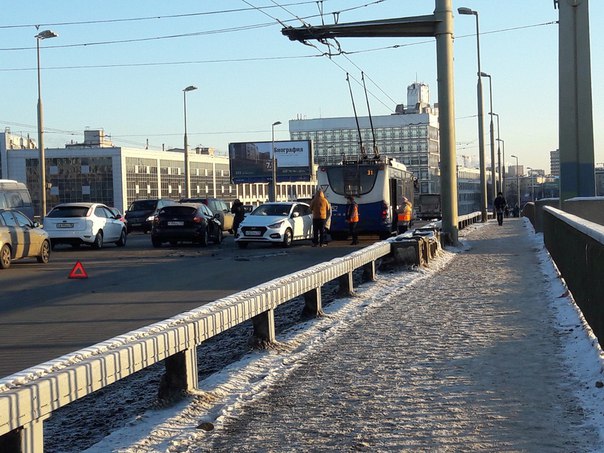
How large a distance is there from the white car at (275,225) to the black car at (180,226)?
1.75 m

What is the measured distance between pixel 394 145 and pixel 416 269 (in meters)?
95.1

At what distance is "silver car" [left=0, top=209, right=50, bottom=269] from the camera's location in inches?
773

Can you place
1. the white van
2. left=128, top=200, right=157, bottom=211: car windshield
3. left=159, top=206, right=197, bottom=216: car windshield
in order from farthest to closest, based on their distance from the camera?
left=128, top=200, right=157, bottom=211: car windshield
the white van
left=159, top=206, right=197, bottom=216: car windshield

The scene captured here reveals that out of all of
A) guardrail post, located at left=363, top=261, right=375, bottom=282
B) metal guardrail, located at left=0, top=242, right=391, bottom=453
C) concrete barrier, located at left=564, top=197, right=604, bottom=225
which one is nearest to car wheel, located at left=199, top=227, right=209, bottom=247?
concrete barrier, located at left=564, top=197, right=604, bottom=225

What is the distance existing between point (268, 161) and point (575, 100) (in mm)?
70810

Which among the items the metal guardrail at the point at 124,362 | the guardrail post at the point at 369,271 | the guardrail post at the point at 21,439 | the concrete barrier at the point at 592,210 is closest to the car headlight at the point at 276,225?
the concrete barrier at the point at 592,210

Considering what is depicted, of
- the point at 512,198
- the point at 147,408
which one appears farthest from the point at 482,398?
the point at 512,198

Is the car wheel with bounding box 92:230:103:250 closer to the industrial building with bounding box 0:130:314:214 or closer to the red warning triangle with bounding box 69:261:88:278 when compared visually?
the red warning triangle with bounding box 69:261:88:278

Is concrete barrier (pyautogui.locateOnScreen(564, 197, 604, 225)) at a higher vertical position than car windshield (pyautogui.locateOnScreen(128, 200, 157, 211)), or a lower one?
lower

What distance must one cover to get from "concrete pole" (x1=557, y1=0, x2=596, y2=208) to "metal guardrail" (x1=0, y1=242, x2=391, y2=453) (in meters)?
17.2

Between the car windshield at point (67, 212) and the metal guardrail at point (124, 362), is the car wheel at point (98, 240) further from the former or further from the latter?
the metal guardrail at point (124, 362)

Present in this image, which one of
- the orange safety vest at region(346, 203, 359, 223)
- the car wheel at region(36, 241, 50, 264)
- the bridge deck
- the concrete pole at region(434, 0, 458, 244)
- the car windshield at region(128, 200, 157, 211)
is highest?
the concrete pole at region(434, 0, 458, 244)

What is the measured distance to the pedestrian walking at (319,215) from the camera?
2705cm

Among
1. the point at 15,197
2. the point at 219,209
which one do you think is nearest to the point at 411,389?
the point at 15,197
